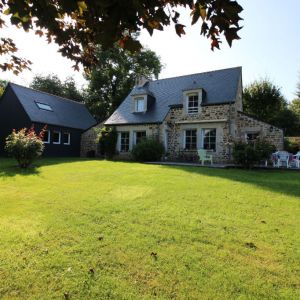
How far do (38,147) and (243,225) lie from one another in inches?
426

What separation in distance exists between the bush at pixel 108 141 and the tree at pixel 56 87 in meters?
21.7

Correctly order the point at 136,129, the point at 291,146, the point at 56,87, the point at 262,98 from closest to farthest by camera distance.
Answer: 1. the point at 136,129
2. the point at 291,146
3. the point at 262,98
4. the point at 56,87

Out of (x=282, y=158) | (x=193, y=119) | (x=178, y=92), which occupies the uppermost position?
(x=178, y=92)

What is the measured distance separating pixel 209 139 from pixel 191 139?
52.9 inches

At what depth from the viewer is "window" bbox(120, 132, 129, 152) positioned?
22406 mm

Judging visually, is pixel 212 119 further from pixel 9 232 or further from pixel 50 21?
pixel 50 21

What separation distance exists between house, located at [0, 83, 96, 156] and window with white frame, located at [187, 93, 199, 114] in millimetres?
11420

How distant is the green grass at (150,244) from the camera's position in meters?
3.34

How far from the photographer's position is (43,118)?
938 inches

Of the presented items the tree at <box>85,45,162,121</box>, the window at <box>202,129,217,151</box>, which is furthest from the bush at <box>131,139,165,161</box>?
the tree at <box>85,45,162,121</box>

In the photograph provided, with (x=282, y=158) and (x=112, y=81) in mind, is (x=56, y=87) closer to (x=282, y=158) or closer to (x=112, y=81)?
(x=112, y=81)

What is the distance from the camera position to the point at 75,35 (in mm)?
3822

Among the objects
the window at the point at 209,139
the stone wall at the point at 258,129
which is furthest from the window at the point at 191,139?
the stone wall at the point at 258,129

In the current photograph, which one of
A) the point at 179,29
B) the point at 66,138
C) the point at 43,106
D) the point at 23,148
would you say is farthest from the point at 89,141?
the point at 179,29
